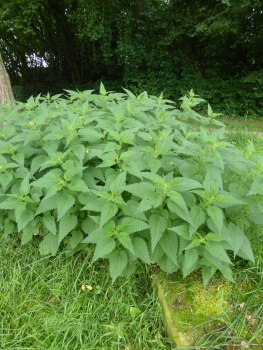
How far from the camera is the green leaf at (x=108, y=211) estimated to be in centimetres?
179

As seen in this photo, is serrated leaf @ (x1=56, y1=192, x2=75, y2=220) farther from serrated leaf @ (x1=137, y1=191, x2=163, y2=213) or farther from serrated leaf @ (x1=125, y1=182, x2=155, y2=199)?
serrated leaf @ (x1=137, y1=191, x2=163, y2=213)

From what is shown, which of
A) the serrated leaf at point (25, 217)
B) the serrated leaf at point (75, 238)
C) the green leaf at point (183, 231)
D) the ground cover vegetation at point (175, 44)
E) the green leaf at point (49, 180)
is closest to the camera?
the green leaf at point (183, 231)

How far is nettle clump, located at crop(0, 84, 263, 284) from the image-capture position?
1812 mm

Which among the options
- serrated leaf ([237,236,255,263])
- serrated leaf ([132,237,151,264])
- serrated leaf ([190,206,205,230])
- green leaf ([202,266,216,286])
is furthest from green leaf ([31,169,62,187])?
serrated leaf ([237,236,255,263])

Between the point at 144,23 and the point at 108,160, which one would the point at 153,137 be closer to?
the point at 108,160

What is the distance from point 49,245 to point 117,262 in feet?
2.63

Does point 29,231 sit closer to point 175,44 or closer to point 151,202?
point 151,202

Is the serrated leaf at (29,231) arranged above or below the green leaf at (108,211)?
below

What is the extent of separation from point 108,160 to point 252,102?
10.1 metres

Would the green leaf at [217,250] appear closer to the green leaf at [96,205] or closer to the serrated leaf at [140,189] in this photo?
the serrated leaf at [140,189]

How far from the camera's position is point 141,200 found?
1961 mm

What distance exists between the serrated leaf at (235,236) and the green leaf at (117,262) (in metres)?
0.76

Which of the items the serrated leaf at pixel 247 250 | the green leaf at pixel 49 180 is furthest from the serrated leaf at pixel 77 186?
the serrated leaf at pixel 247 250

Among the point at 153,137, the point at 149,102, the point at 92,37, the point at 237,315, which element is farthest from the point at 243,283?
the point at 92,37
